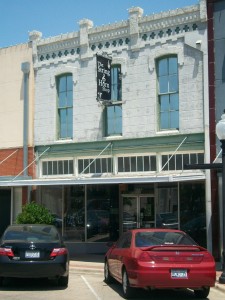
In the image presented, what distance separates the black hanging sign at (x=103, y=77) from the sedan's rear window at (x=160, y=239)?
27.6 ft

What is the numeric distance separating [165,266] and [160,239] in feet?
3.67

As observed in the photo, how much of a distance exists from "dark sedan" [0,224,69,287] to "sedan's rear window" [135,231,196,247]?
1.93 m

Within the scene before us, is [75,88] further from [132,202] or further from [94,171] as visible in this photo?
[132,202]

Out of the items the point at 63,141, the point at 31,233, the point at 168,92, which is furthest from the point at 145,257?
the point at 63,141

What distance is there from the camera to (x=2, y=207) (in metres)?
22.7

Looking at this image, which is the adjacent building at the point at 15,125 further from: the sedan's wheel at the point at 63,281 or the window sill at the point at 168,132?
the sedan's wheel at the point at 63,281

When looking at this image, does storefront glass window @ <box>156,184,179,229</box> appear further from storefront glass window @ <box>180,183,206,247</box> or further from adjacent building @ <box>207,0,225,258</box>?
adjacent building @ <box>207,0,225,258</box>

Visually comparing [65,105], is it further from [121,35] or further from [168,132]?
[168,132]

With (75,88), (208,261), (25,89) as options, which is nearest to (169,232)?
(208,261)

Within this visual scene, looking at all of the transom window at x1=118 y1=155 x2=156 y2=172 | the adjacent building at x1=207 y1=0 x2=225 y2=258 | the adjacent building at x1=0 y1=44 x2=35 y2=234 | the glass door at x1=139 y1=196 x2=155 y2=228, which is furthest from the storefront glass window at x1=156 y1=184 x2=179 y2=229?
the adjacent building at x1=0 y1=44 x2=35 y2=234

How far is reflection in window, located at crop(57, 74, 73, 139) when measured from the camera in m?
21.0

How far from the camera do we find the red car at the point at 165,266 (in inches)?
397

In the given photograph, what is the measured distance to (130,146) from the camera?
19.4 metres

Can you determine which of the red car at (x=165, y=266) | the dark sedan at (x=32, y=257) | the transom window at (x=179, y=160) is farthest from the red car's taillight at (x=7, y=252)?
the transom window at (x=179, y=160)
